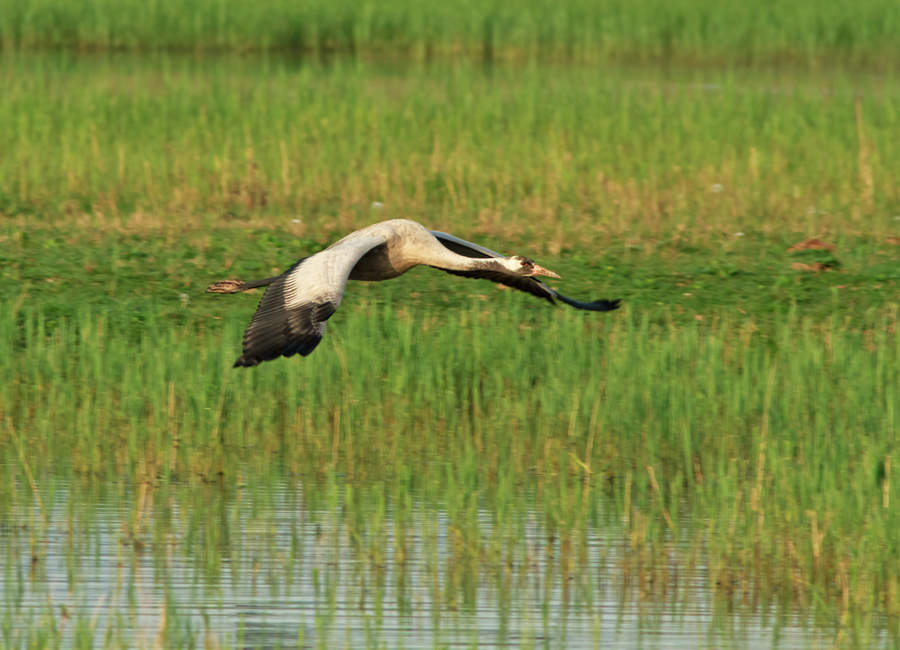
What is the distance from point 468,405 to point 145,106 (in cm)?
1070

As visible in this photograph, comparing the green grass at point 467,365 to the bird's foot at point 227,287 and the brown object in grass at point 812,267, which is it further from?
the bird's foot at point 227,287

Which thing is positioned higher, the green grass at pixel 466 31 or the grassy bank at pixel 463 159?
the green grass at pixel 466 31

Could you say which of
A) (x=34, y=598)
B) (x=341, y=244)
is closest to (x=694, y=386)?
(x=341, y=244)

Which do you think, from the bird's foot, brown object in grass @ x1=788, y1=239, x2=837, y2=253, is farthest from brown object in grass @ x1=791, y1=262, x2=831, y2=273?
the bird's foot

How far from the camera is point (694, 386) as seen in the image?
8914 millimetres

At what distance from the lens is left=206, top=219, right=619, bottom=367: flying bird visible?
706cm

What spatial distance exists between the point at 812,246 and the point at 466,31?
17.3 metres

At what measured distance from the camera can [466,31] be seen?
96.4 ft

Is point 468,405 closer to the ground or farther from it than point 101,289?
closer to the ground

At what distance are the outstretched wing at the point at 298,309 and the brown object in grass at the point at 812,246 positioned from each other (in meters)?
6.27

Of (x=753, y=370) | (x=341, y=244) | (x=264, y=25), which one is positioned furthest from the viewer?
(x=264, y=25)

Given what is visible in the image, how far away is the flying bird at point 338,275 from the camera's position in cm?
706

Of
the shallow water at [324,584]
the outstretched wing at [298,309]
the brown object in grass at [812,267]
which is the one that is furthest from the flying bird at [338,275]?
the brown object in grass at [812,267]

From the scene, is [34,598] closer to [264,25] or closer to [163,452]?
[163,452]
